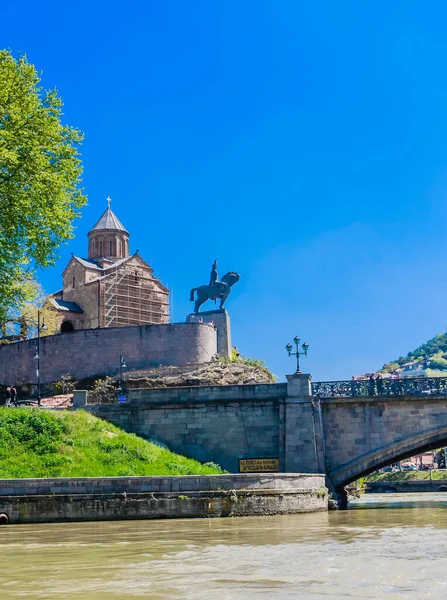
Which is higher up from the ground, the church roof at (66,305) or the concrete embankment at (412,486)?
the church roof at (66,305)

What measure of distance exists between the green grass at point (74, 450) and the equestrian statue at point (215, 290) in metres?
24.7

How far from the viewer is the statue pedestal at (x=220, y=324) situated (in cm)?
5141

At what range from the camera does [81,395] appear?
3197 cm

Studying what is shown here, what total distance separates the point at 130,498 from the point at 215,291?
32191 millimetres

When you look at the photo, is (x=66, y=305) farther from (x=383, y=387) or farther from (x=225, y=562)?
(x=225, y=562)

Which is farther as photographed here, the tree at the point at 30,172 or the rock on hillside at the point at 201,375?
the rock on hillside at the point at 201,375

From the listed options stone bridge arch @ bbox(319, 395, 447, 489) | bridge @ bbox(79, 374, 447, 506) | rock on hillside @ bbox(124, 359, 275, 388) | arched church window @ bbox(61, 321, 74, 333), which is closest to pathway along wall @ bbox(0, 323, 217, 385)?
rock on hillside @ bbox(124, 359, 275, 388)

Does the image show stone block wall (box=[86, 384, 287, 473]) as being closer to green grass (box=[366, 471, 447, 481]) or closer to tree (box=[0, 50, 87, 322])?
tree (box=[0, 50, 87, 322])

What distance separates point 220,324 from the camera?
170 feet

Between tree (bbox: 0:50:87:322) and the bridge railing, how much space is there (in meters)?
12.1

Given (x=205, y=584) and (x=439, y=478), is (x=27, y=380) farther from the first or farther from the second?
(x=439, y=478)

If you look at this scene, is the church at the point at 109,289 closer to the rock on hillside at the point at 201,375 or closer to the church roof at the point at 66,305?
the church roof at the point at 66,305

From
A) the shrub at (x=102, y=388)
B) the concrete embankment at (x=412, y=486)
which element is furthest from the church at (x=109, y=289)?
the concrete embankment at (x=412, y=486)

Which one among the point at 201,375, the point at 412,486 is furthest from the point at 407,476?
the point at 201,375
